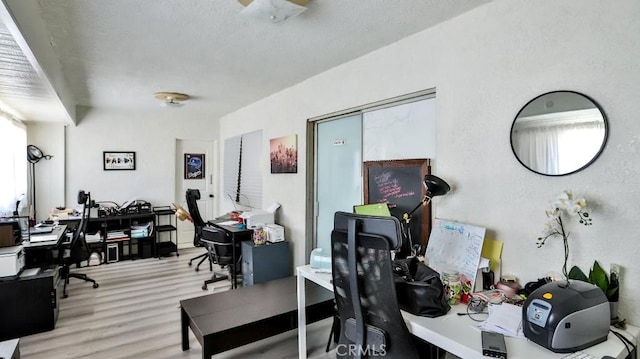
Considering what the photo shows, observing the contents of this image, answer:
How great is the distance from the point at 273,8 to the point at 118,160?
4.92 m

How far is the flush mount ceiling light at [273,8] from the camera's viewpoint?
190cm

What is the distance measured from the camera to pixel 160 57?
2996 millimetres

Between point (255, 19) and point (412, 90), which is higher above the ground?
point (255, 19)

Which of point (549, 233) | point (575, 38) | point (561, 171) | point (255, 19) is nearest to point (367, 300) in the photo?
point (549, 233)

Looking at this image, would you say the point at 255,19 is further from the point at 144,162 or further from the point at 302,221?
the point at 144,162

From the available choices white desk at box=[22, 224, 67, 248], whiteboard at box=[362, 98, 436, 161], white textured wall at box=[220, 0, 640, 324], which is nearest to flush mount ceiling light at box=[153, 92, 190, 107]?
white desk at box=[22, 224, 67, 248]

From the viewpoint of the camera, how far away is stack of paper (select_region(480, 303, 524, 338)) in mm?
1464

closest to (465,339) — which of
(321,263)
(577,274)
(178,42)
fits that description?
(577,274)

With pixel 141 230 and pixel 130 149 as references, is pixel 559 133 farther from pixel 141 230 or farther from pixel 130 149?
pixel 130 149

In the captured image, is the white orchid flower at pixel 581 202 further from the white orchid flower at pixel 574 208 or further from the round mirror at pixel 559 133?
the round mirror at pixel 559 133

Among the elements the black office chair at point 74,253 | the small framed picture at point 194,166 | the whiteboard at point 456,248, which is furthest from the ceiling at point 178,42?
the small framed picture at point 194,166

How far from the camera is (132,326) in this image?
308 centimetres

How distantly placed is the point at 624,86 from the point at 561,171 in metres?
0.46

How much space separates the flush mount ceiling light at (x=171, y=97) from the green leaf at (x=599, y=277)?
4499mm
